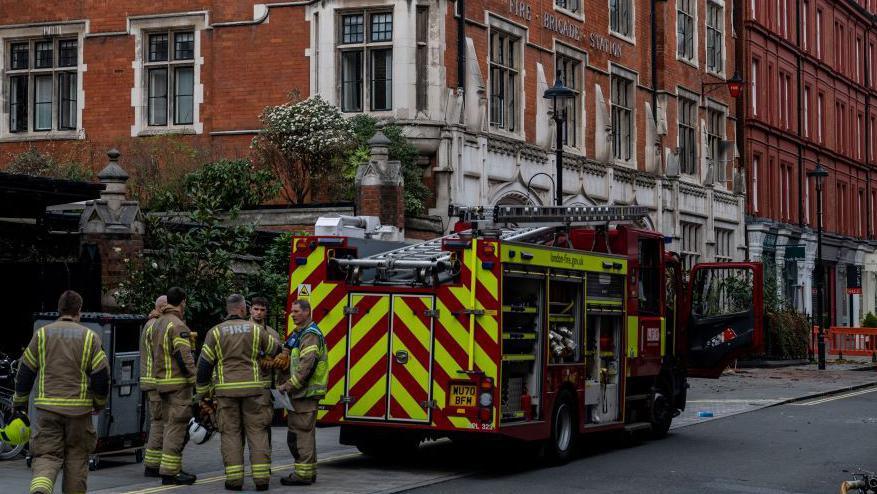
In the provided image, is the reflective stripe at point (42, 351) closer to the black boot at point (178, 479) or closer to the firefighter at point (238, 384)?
the firefighter at point (238, 384)

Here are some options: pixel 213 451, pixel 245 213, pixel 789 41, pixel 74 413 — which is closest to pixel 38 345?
pixel 74 413

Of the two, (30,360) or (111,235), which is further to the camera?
(111,235)

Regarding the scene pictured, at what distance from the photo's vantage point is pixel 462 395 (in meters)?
14.8

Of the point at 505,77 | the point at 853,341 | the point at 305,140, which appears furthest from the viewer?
the point at 853,341

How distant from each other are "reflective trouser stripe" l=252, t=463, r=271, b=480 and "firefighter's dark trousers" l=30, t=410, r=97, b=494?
2214mm

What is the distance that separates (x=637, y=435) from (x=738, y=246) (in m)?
28.4

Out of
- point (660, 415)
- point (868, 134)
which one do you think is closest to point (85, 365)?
point (660, 415)

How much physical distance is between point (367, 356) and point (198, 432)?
1997 millimetres

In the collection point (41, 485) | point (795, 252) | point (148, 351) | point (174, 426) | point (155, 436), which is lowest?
point (41, 485)

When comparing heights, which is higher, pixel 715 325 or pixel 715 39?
pixel 715 39

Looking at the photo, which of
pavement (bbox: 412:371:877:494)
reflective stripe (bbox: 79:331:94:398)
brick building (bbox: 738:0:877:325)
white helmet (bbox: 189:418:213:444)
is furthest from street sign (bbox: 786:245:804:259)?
reflective stripe (bbox: 79:331:94:398)

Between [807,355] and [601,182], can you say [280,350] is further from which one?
[807,355]

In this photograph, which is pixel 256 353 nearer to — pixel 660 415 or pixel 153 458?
pixel 153 458

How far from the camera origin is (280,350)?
1432cm
